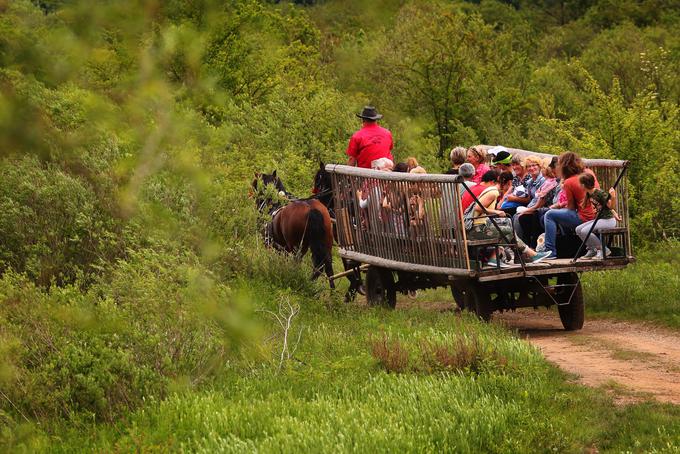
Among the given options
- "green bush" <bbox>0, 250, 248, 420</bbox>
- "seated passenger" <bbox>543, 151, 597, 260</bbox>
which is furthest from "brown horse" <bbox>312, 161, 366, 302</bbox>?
"green bush" <bbox>0, 250, 248, 420</bbox>

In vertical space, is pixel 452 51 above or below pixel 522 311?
above

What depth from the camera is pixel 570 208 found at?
44.7 feet

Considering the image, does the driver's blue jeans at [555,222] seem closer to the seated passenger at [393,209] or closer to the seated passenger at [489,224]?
the seated passenger at [489,224]

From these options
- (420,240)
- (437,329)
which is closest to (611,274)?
(420,240)

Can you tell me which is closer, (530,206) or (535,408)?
(535,408)

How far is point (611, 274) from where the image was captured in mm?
16016

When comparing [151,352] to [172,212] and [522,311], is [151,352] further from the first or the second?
[522,311]

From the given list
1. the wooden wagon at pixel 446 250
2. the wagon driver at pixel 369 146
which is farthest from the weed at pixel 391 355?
the wagon driver at pixel 369 146

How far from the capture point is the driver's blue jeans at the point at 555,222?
13547mm

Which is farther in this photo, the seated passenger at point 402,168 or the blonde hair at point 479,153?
the seated passenger at point 402,168

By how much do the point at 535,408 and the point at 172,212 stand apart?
385 centimetres

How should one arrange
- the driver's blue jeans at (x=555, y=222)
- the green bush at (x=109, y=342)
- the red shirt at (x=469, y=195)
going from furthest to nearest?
the driver's blue jeans at (x=555, y=222) → the red shirt at (x=469, y=195) → the green bush at (x=109, y=342)

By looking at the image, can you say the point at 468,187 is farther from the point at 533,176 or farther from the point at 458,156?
the point at 533,176

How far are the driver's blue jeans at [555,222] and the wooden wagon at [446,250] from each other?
0.16 meters
